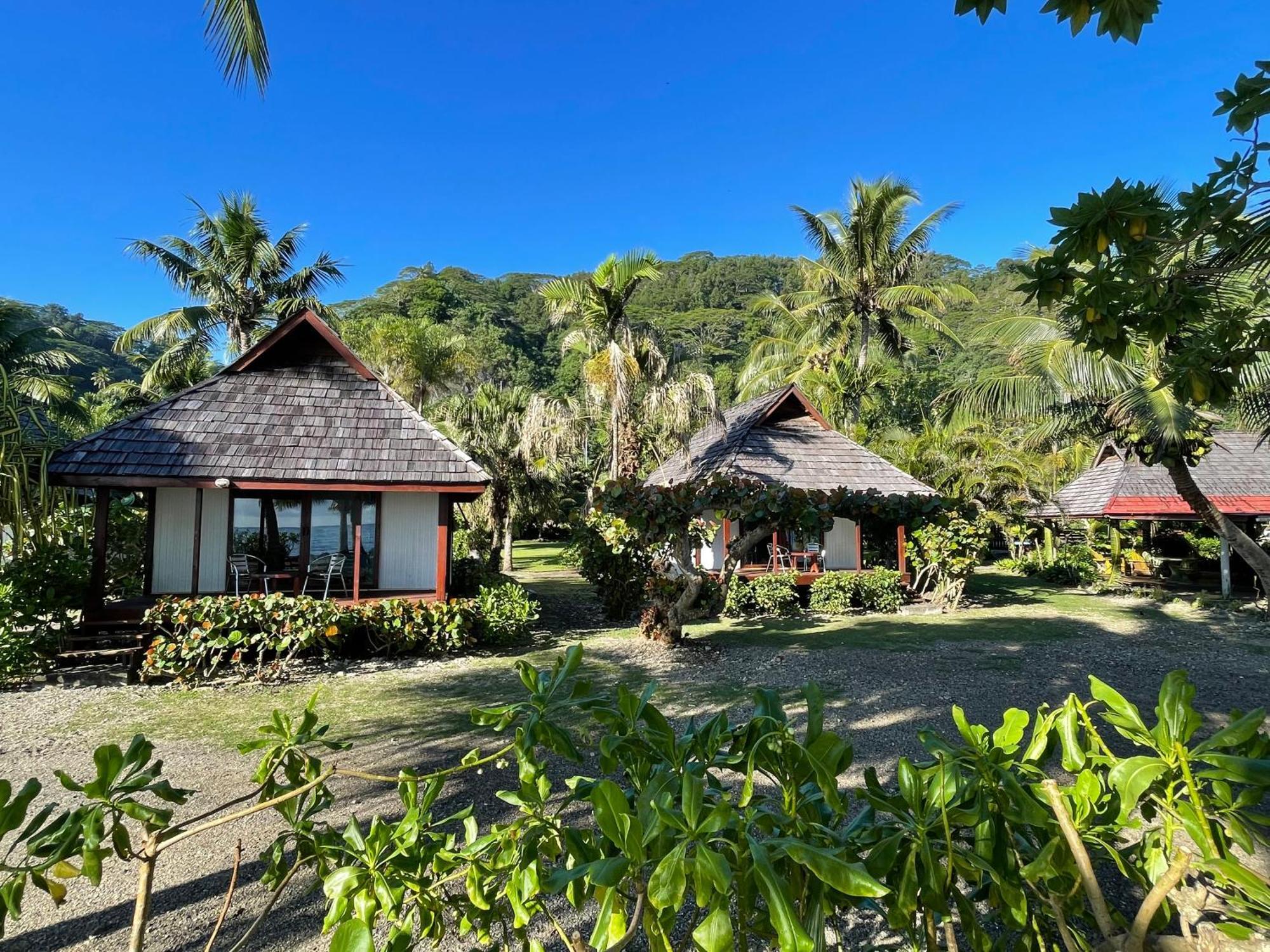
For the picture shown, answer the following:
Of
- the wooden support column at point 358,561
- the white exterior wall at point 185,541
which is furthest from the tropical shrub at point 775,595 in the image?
the white exterior wall at point 185,541

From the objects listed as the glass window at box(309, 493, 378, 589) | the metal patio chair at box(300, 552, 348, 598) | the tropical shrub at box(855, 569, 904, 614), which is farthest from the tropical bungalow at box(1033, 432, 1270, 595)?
the metal patio chair at box(300, 552, 348, 598)

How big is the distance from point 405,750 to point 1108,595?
19234 mm

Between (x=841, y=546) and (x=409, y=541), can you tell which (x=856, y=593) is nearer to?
(x=841, y=546)

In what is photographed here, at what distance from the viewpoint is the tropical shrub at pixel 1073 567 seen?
64.9 ft

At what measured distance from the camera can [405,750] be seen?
6.10 meters

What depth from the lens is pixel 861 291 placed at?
85.6 ft

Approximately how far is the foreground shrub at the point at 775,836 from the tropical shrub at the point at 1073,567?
72.5ft

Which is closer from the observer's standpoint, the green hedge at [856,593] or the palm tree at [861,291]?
the green hedge at [856,593]

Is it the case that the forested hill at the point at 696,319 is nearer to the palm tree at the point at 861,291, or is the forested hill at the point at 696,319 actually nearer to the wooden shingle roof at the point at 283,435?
the palm tree at the point at 861,291

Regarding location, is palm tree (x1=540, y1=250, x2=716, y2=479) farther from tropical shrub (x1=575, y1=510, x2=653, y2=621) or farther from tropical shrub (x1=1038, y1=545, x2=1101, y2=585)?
tropical shrub (x1=1038, y1=545, x2=1101, y2=585)

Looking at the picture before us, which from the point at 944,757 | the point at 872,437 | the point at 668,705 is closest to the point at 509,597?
the point at 668,705

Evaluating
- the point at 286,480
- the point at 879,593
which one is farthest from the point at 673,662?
the point at 879,593

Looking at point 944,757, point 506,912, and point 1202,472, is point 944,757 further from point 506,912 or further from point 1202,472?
point 1202,472

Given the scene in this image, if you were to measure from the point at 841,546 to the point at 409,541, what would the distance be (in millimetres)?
10631
